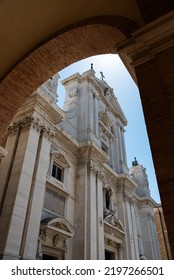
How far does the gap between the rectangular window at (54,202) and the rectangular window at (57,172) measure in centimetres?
102

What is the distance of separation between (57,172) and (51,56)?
29.0ft

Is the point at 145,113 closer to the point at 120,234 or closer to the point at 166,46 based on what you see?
the point at 166,46

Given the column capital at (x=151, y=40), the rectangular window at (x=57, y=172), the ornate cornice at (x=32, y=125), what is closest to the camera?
the column capital at (x=151, y=40)

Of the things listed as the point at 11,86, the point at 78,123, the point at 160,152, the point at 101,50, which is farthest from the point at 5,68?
the point at 78,123

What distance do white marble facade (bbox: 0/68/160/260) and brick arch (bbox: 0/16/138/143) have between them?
4.80 m

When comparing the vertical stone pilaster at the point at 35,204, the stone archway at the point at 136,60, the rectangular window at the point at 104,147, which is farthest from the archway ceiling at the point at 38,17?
the rectangular window at the point at 104,147

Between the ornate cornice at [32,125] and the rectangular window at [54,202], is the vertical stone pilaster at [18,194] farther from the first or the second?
the rectangular window at [54,202]

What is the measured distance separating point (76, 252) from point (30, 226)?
3.95 meters

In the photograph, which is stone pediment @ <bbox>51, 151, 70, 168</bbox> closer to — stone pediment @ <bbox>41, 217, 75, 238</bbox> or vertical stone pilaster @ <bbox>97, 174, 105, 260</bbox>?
vertical stone pilaster @ <bbox>97, 174, 105, 260</bbox>

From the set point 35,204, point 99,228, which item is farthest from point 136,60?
point 99,228

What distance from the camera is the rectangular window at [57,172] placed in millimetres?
13707

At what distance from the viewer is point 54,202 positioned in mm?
12758

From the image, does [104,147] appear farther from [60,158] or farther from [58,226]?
[58,226]

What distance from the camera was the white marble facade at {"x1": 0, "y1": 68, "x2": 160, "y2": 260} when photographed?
9891 mm
